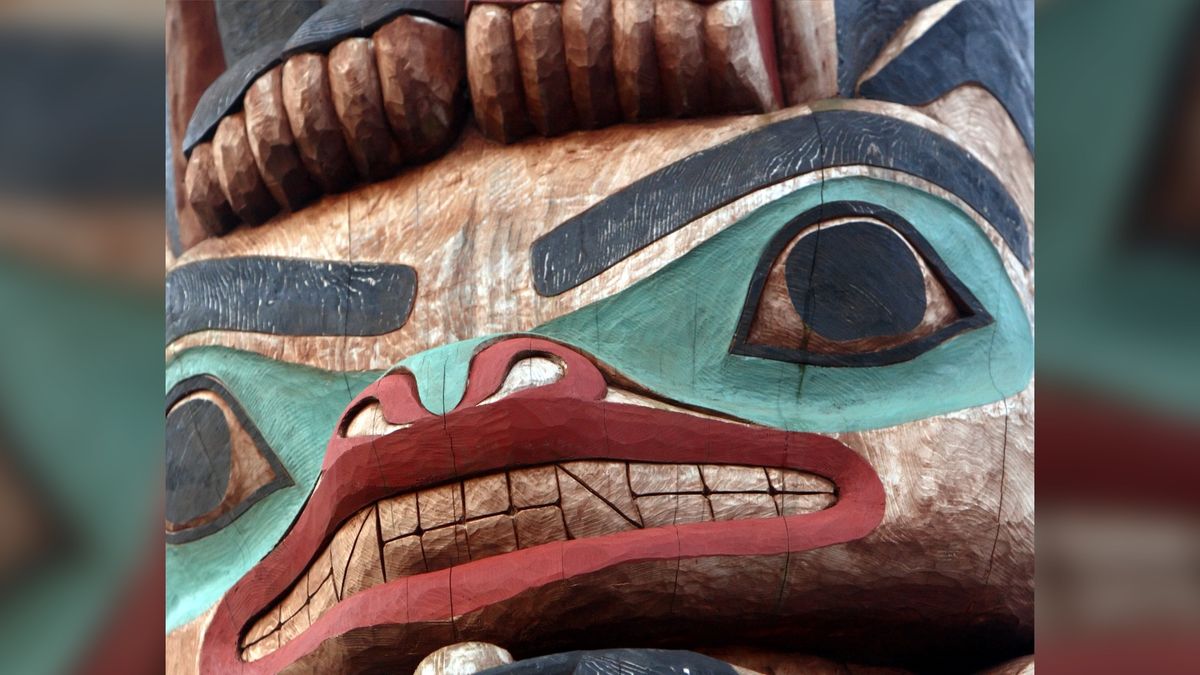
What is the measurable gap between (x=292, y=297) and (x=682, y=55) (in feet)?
3.41

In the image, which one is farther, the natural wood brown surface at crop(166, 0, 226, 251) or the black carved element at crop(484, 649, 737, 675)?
the natural wood brown surface at crop(166, 0, 226, 251)

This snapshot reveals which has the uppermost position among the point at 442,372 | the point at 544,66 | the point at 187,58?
the point at 187,58

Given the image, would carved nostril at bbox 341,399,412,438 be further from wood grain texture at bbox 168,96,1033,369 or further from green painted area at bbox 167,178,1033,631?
wood grain texture at bbox 168,96,1033,369

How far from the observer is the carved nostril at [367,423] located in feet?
10.8

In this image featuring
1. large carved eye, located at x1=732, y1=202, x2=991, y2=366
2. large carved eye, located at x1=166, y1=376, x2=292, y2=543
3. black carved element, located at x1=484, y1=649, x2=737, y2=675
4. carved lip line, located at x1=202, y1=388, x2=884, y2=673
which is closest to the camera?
black carved element, located at x1=484, y1=649, x2=737, y2=675

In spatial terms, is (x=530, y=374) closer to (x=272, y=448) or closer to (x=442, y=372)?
(x=442, y=372)

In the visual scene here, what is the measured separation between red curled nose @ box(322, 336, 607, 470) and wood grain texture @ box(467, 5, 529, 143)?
0.62 m

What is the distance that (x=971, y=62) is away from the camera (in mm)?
3965

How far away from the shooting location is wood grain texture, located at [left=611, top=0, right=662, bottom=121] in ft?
11.8

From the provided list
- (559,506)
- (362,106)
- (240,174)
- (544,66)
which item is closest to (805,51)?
(544,66)

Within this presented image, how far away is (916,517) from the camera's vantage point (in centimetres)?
329

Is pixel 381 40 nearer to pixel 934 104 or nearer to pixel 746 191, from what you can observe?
pixel 746 191
